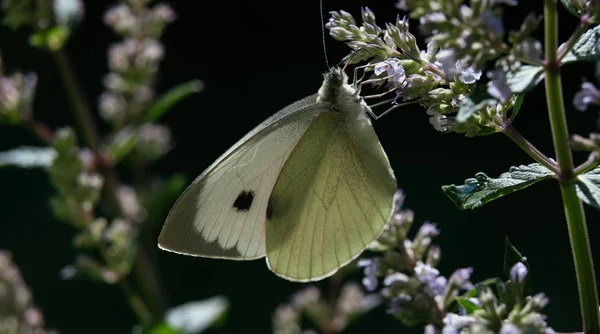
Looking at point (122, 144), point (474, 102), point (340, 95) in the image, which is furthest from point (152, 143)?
point (474, 102)

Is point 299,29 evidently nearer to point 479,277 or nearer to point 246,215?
point 479,277

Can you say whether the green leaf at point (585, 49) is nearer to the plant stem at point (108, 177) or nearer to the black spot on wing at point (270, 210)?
the black spot on wing at point (270, 210)


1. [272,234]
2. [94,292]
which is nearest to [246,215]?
[272,234]

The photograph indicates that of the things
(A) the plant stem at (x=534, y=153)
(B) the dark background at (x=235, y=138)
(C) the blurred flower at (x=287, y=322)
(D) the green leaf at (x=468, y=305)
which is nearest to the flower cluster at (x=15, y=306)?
(C) the blurred flower at (x=287, y=322)

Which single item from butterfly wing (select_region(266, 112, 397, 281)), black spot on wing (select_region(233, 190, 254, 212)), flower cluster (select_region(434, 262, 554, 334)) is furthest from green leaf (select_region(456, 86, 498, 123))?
black spot on wing (select_region(233, 190, 254, 212))

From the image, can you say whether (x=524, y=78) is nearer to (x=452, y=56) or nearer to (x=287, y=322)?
(x=452, y=56)

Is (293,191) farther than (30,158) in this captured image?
No
